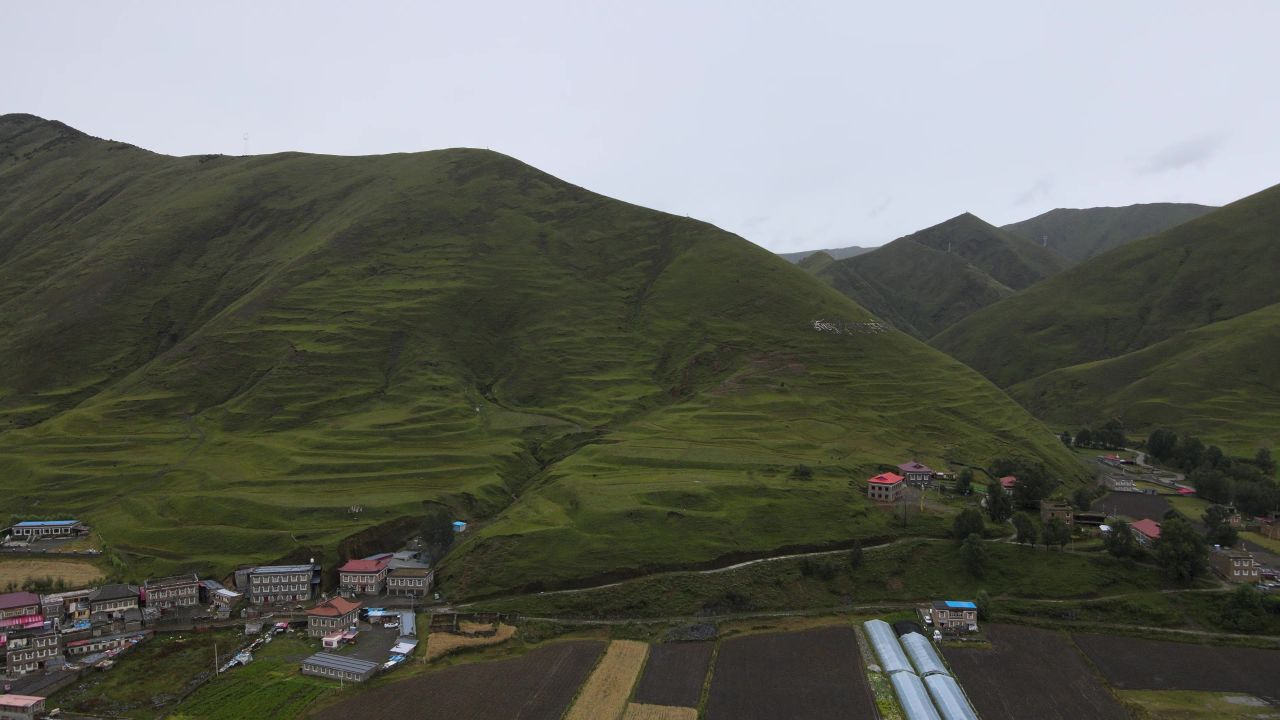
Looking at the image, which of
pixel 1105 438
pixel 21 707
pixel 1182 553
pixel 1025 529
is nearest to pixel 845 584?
pixel 1025 529

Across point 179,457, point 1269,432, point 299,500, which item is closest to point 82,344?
point 179,457

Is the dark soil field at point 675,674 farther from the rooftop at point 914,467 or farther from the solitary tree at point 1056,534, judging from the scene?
the rooftop at point 914,467

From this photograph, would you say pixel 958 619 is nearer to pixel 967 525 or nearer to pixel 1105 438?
pixel 967 525

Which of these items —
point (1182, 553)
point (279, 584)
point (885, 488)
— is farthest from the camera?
point (885, 488)

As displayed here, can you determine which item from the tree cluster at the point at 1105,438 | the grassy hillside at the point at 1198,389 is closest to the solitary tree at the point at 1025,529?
the tree cluster at the point at 1105,438

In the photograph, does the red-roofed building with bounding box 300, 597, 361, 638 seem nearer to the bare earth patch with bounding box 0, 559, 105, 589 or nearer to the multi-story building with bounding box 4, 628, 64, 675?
the multi-story building with bounding box 4, 628, 64, 675

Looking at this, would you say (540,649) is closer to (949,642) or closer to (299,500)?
(949,642)
